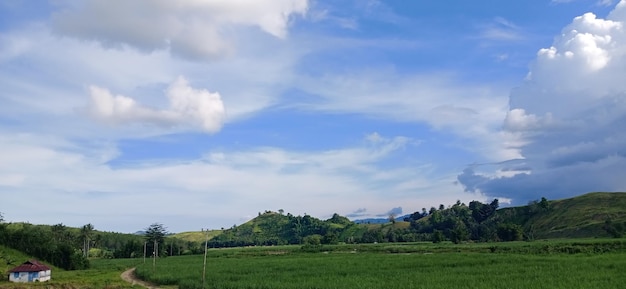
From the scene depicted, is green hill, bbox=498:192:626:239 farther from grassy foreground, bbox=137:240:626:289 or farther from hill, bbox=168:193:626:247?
grassy foreground, bbox=137:240:626:289

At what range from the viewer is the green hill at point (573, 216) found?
410ft

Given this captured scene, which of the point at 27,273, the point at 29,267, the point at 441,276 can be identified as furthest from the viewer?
the point at 29,267

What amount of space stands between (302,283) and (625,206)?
129830 mm

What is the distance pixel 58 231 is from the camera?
422 ft

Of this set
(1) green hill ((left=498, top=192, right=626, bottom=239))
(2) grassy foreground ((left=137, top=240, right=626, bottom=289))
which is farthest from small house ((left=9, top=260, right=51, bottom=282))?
(1) green hill ((left=498, top=192, right=626, bottom=239))

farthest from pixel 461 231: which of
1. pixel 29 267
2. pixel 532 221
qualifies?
pixel 29 267

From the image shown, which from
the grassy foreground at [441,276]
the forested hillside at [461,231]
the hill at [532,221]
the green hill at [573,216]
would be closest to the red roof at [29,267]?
the grassy foreground at [441,276]

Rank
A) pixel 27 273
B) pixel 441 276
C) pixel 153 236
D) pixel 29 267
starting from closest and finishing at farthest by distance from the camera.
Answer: pixel 441 276 < pixel 27 273 < pixel 29 267 < pixel 153 236

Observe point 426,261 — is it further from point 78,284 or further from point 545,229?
point 545,229

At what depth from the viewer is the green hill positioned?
12504 centimetres

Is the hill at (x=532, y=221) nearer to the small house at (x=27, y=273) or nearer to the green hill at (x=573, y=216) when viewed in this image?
the green hill at (x=573, y=216)

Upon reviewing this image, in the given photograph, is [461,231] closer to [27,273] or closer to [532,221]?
[532,221]

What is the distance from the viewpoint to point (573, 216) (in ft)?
460

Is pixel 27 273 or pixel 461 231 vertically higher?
pixel 461 231
